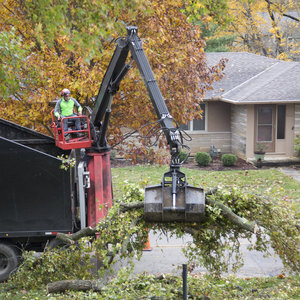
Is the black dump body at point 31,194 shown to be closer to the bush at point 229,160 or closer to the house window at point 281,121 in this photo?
the bush at point 229,160

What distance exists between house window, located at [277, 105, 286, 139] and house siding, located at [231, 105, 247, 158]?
1.68m

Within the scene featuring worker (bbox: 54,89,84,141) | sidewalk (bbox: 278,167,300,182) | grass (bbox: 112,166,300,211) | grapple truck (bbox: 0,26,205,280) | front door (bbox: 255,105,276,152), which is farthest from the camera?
front door (bbox: 255,105,276,152)

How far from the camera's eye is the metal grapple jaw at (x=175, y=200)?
18.3 ft

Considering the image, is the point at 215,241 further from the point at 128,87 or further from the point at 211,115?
the point at 211,115

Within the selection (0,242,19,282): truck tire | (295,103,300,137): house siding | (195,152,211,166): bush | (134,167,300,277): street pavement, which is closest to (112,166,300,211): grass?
(195,152,211,166): bush

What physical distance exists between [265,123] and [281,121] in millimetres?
755

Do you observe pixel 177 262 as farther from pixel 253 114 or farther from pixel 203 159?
pixel 253 114

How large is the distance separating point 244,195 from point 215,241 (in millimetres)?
772

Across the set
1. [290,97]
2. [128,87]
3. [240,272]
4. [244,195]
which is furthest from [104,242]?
[290,97]

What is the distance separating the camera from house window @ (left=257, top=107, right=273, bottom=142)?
21828mm

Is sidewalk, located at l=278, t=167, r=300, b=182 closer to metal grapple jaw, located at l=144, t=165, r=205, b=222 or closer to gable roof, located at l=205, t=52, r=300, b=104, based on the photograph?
gable roof, located at l=205, t=52, r=300, b=104

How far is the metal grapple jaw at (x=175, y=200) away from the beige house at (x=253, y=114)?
15371 millimetres

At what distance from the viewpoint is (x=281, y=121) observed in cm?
2186

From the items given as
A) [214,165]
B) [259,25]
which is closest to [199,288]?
[214,165]
